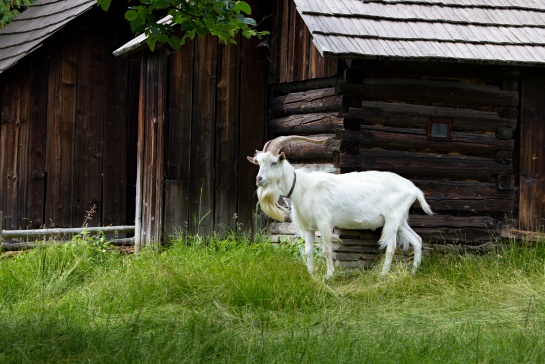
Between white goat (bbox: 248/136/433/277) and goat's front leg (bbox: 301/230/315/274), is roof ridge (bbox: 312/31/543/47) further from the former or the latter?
goat's front leg (bbox: 301/230/315/274)

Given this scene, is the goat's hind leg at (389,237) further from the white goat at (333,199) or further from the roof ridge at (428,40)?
the roof ridge at (428,40)

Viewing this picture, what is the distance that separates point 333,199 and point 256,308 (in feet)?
7.63

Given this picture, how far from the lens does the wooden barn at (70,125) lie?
1372 cm

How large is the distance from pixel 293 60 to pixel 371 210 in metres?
2.45

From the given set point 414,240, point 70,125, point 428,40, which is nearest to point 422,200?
point 414,240

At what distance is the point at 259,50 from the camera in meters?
12.5

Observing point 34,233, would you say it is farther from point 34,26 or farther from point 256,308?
point 34,26

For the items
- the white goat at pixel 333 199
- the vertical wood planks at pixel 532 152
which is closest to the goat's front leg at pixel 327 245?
the white goat at pixel 333 199

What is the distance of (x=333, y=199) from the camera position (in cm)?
1037

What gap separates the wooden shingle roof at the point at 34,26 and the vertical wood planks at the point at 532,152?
6.13m

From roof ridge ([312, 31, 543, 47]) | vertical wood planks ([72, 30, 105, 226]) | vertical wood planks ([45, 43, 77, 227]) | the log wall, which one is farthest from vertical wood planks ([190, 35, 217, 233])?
vertical wood planks ([45, 43, 77, 227])

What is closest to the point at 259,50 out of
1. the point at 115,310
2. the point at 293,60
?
the point at 293,60

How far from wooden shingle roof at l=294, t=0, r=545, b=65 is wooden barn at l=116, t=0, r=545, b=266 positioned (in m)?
0.02

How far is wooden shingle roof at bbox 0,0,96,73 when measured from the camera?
44.2 ft
